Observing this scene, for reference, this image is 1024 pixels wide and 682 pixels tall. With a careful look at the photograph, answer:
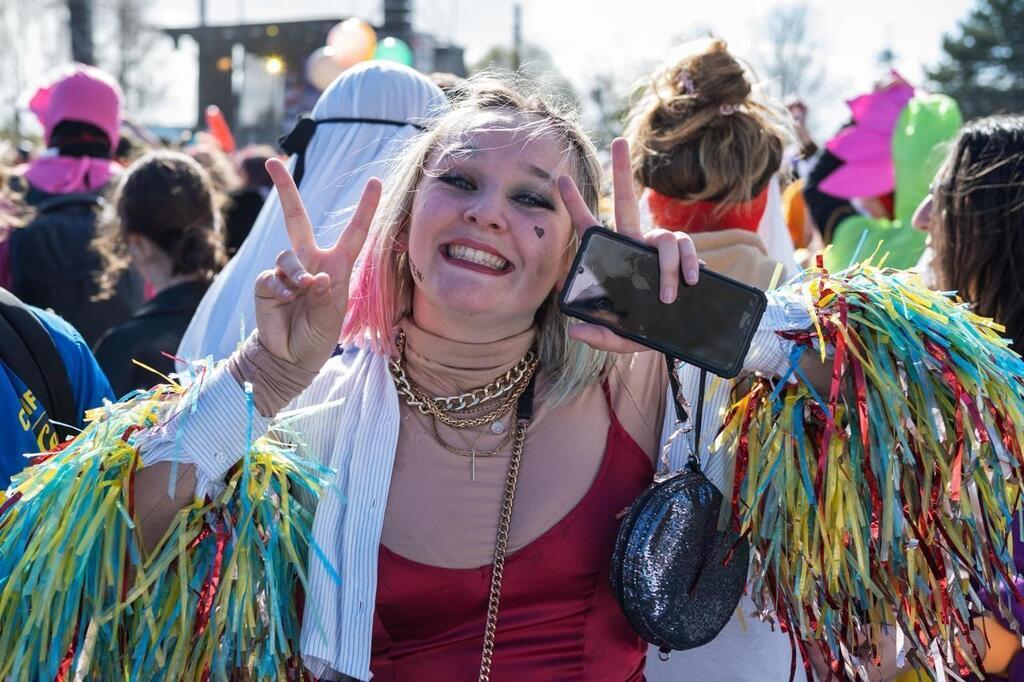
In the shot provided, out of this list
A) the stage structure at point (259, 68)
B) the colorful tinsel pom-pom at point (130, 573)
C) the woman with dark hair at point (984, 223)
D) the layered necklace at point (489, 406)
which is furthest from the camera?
the stage structure at point (259, 68)

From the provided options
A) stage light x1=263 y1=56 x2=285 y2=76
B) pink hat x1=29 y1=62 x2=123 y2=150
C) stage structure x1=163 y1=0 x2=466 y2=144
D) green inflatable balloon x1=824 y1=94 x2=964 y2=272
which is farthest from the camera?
stage structure x1=163 y1=0 x2=466 y2=144

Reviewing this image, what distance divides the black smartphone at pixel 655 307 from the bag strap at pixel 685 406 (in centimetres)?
9

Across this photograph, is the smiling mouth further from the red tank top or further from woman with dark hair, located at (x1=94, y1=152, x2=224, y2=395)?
woman with dark hair, located at (x1=94, y1=152, x2=224, y2=395)

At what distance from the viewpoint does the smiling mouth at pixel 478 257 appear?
6.19 feet

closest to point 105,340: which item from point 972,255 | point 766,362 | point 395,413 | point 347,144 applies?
point 347,144

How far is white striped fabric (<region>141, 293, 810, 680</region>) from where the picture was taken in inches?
66.9

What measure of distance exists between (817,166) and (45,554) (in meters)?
4.60

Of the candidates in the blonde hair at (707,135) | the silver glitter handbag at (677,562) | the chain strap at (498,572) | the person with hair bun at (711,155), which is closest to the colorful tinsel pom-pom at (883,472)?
the silver glitter handbag at (677,562)

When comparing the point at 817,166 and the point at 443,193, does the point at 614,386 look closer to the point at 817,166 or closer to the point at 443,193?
the point at 443,193

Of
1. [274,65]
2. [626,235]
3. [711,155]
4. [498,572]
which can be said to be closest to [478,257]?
[626,235]

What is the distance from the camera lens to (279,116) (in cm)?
2408

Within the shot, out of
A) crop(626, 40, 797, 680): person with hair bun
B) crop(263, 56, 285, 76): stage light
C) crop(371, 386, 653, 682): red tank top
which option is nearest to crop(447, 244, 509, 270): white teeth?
crop(371, 386, 653, 682): red tank top

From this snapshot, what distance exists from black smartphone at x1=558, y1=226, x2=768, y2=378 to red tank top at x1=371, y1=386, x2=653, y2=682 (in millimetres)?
332

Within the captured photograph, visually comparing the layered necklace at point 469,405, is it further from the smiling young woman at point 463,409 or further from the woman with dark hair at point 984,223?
the woman with dark hair at point 984,223
